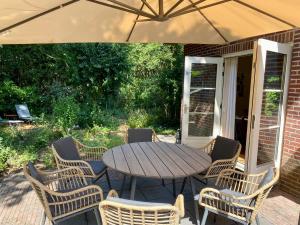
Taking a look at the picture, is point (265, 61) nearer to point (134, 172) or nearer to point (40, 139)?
point (134, 172)

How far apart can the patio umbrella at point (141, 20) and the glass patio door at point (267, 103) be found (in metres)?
0.42

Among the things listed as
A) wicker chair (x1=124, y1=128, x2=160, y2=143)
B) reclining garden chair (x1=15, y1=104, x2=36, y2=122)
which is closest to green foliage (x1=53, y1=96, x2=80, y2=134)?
reclining garden chair (x1=15, y1=104, x2=36, y2=122)

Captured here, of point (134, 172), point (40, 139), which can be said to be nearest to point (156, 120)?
Answer: point (40, 139)

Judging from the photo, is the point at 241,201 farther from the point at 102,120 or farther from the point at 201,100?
the point at 102,120

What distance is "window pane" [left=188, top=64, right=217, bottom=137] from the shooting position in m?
5.29

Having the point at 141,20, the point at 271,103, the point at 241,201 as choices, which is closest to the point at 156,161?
the point at 241,201

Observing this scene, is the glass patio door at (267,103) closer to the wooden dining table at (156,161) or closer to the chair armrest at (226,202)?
the wooden dining table at (156,161)

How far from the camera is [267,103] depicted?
150 inches

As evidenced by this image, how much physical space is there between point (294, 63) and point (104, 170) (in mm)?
3108

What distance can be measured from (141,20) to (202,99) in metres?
2.82

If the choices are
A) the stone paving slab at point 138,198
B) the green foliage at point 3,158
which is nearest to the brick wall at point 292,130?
the stone paving slab at point 138,198

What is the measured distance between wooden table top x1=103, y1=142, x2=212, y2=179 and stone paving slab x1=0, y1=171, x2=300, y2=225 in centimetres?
70

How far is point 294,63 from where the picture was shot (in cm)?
371

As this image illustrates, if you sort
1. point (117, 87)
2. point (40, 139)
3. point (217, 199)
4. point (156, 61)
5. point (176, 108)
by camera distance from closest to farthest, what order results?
1. point (217, 199)
2. point (40, 139)
3. point (176, 108)
4. point (117, 87)
5. point (156, 61)
